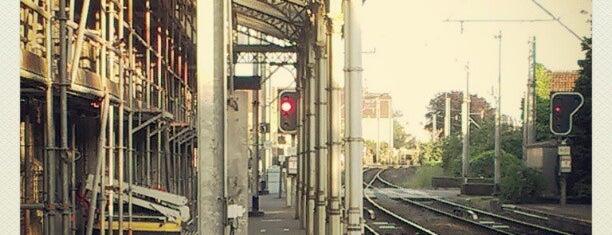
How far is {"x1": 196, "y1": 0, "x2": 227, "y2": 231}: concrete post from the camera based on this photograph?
7.81 meters

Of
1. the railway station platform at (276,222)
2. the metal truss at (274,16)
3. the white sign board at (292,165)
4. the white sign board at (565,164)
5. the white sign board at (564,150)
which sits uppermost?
the metal truss at (274,16)

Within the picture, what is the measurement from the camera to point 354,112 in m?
12.2

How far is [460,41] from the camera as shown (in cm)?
4319

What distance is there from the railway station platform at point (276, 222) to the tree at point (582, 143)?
7.59 meters

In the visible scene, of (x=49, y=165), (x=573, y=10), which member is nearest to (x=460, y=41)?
(x=573, y=10)

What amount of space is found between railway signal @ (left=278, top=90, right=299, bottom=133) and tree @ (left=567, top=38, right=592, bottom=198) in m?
10.9

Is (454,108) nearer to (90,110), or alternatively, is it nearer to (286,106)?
(286,106)

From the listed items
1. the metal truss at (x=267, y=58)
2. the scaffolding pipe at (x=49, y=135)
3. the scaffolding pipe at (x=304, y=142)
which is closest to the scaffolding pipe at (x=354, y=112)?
the scaffolding pipe at (x=49, y=135)

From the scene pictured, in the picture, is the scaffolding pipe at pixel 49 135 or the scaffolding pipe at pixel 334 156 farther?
the scaffolding pipe at pixel 334 156

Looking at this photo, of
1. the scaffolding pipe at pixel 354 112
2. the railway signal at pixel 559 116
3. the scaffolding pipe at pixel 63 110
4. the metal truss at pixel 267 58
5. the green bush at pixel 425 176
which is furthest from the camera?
the green bush at pixel 425 176

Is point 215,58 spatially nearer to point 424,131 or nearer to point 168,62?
point 168,62

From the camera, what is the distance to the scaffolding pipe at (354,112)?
11.9m

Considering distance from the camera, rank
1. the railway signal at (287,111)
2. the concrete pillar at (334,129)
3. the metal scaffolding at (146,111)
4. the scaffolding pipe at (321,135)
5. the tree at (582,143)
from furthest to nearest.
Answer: the tree at (582,143) → the scaffolding pipe at (321,135) → the railway signal at (287,111) → the concrete pillar at (334,129) → the metal scaffolding at (146,111)

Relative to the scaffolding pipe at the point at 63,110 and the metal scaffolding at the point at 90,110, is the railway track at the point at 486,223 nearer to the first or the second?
the metal scaffolding at the point at 90,110
